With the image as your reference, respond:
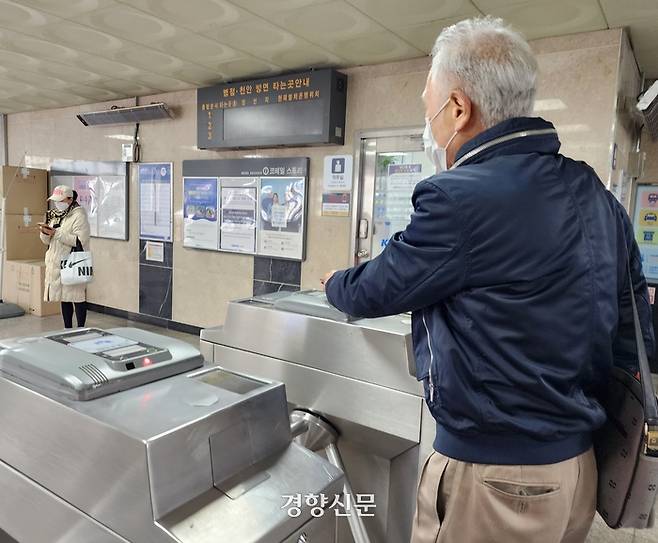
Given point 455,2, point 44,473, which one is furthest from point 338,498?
point 455,2

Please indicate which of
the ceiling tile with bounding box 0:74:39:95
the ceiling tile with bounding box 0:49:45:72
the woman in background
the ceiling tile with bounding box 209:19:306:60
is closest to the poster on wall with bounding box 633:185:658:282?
the ceiling tile with bounding box 209:19:306:60

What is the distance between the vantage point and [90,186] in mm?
5293

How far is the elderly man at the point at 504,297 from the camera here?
0.78 meters

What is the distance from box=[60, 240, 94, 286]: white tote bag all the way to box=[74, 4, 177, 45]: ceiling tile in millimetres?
1643

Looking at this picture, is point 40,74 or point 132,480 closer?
point 132,480

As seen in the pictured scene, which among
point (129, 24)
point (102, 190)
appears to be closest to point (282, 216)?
point (129, 24)

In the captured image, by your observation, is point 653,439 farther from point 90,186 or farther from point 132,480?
point 90,186

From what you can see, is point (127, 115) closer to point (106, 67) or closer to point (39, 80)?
point (39, 80)

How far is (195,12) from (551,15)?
5.97 feet

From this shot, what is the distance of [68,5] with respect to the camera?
266cm

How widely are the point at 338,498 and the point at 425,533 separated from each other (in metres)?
0.21

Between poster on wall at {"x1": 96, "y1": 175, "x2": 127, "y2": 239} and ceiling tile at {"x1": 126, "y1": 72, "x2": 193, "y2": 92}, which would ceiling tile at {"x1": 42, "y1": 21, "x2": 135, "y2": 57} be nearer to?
ceiling tile at {"x1": 126, "y1": 72, "x2": 193, "y2": 92}

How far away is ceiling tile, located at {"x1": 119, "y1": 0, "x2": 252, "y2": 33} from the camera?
8.37 ft

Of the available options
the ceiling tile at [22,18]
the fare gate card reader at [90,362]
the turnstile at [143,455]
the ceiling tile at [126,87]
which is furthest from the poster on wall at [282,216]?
the turnstile at [143,455]
